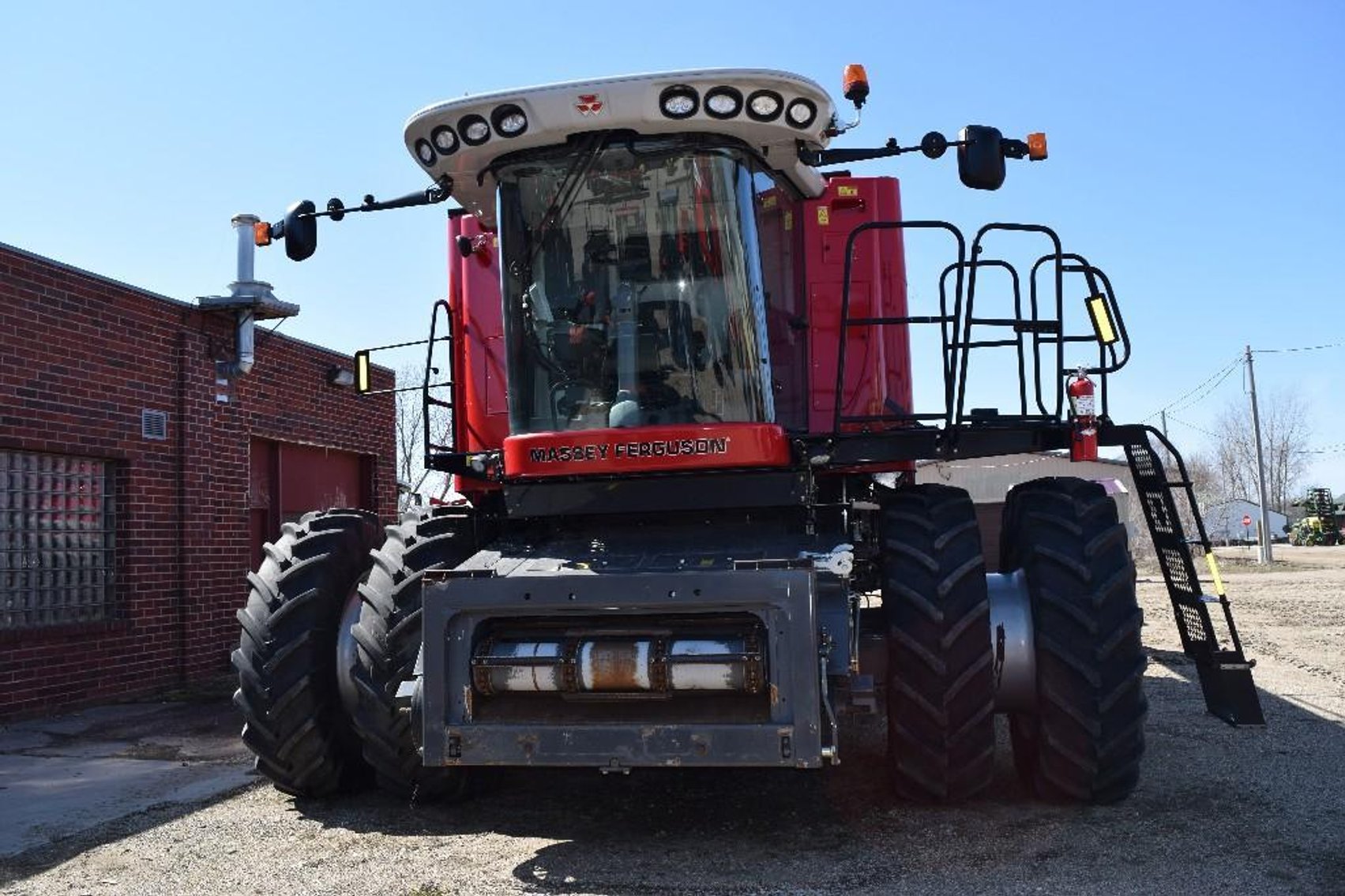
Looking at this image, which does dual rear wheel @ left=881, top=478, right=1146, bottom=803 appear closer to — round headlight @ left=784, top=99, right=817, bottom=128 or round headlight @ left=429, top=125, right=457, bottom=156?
round headlight @ left=784, top=99, right=817, bottom=128

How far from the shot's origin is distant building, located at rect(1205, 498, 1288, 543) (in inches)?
2645

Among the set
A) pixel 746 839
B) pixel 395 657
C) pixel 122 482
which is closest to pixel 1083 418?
pixel 746 839

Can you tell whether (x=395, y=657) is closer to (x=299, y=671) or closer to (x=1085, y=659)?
(x=299, y=671)

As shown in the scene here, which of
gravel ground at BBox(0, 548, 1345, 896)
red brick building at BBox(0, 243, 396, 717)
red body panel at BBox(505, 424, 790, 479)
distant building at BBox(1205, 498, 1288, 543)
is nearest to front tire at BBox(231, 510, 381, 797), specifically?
gravel ground at BBox(0, 548, 1345, 896)

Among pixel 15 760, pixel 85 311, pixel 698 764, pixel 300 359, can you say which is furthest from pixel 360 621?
pixel 300 359

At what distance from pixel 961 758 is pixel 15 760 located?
19.4 feet

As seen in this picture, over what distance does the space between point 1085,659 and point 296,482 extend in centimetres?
1000

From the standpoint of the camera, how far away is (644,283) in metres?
5.38

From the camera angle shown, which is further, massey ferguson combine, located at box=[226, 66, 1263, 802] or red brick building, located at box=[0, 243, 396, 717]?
red brick building, located at box=[0, 243, 396, 717]

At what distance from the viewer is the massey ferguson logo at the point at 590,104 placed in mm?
5113

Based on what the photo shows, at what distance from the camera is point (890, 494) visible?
5.68 meters

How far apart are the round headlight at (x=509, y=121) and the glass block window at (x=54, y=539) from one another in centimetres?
607

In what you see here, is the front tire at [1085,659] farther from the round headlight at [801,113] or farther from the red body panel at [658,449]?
the round headlight at [801,113]

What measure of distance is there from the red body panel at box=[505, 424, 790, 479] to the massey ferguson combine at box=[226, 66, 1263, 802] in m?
0.01
